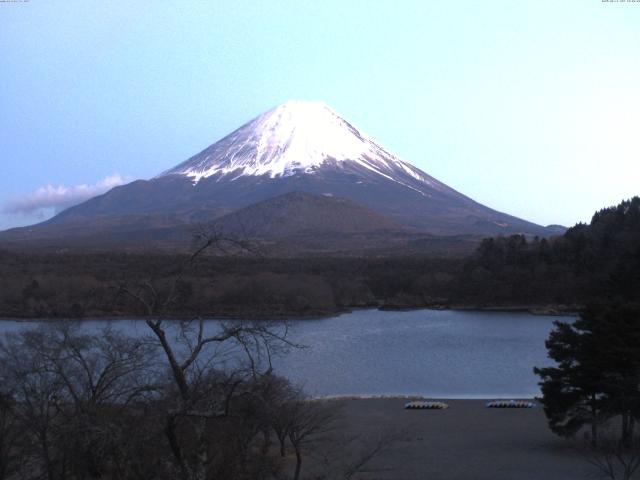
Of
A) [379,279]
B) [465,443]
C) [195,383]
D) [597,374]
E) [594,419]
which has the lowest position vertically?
[465,443]

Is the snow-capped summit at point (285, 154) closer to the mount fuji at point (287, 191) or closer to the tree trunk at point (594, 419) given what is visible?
the mount fuji at point (287, 191)

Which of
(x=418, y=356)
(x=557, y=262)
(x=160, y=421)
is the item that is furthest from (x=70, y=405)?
(x=557, y=262)

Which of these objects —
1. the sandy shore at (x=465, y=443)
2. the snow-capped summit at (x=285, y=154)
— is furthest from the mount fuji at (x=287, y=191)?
the sandy shore at (x=465, y=443)

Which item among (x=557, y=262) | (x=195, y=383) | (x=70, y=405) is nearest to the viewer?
(x=195, y=383)

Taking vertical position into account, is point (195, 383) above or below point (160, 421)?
above

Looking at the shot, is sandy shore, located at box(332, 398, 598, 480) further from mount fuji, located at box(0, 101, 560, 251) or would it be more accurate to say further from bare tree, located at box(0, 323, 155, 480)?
mount fuji, located at box(0, 101, 560, 251)

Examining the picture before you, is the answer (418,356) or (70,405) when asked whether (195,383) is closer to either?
(70,405)
